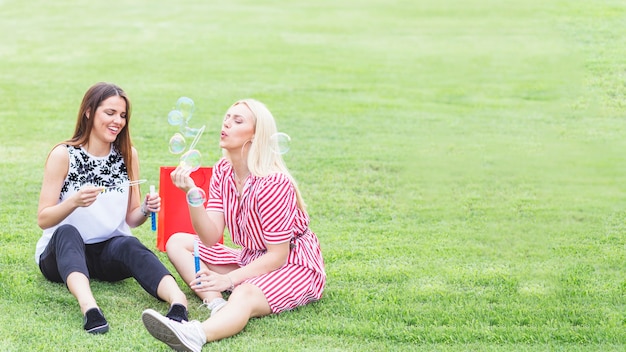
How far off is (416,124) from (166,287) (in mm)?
4833

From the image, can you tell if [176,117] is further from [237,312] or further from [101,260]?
[237,312]

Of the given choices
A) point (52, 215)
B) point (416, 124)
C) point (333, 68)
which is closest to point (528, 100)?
point (416, 124)

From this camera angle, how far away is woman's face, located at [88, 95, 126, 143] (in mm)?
4301

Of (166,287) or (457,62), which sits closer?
(166,287)

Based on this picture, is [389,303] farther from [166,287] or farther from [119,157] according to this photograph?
[119,157]

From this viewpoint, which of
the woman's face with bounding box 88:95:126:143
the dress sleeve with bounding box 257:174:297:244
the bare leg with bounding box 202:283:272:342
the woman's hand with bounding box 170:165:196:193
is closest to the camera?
the bare leg with bounding box 202:283:272:342

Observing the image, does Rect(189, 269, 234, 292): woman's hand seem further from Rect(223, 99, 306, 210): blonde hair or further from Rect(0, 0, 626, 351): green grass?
Rect(223, 99, 306, 210): blonde hair

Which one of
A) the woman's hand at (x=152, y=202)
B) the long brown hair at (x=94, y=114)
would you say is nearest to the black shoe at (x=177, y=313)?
the woman's hand at (x=152, y=202)

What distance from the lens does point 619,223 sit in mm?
5883

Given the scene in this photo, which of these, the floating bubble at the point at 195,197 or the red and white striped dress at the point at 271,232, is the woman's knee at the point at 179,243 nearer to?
the red and white striped dress at the point at 271,232

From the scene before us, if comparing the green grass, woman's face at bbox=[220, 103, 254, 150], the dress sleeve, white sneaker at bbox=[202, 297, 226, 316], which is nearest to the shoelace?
white sneaker at bbox=[202, 297, 226, 316]

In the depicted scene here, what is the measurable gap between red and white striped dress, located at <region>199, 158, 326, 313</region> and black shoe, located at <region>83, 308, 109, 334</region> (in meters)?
0.65

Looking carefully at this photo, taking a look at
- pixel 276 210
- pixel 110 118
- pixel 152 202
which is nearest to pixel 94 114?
pixel 110 118

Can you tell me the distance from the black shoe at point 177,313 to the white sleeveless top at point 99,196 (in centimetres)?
65
